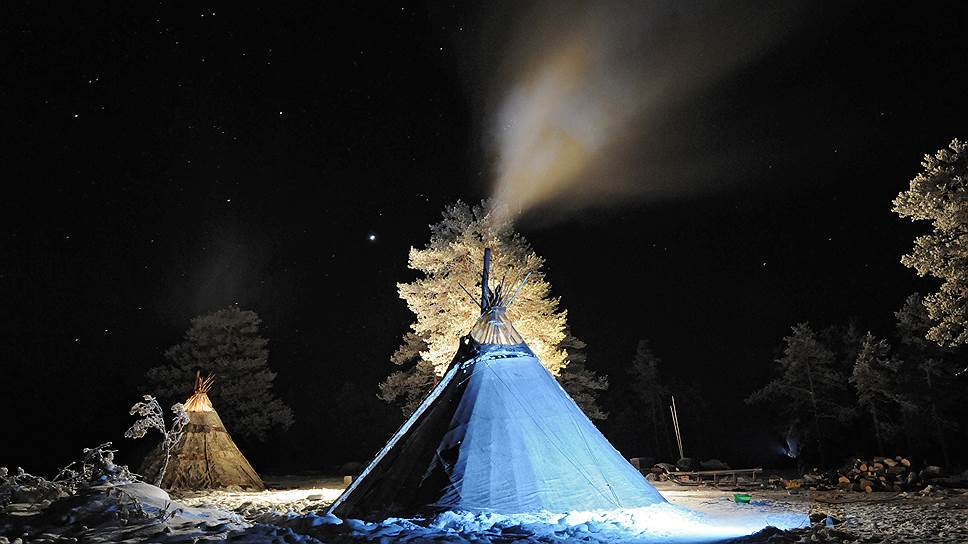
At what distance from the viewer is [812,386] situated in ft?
75.6

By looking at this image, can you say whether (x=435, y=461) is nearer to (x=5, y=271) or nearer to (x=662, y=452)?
(x=5, y=271)

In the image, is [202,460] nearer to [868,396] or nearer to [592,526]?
[592,526]

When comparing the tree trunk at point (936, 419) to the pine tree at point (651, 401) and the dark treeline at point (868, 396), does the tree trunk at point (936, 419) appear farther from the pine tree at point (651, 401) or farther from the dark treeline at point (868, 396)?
the pine tree at point (651, 401)

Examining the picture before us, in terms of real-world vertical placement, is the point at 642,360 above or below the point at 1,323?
below

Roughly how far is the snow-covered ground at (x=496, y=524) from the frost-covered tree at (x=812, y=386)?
1433 centimetres

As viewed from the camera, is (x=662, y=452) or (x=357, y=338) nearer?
(x=662, y=452)

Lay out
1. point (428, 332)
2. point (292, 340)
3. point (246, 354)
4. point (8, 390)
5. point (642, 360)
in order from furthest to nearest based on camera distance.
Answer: point (292, 340)
point (642, 360)
point (246, 354)
point (8, 390)
point (428, 332)

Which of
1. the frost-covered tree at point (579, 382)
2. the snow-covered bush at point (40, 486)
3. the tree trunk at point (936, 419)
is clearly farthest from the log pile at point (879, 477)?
the snow-covered bush at point (40, 486)

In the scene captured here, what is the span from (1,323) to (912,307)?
1422 inches

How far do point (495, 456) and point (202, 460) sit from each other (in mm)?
10525

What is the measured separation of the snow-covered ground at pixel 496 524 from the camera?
4.93m

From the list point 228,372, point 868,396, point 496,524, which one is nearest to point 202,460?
point 496,524

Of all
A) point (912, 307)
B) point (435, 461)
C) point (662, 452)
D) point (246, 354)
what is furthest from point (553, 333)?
point (662, 452)

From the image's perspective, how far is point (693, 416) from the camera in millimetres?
36656
